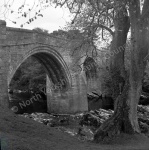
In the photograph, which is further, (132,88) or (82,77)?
(82,77)

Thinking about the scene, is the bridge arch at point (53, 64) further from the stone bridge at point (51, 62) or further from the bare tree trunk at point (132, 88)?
the bare tree trunk at point (132, 88)

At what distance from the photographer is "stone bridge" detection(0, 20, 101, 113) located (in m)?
12.5

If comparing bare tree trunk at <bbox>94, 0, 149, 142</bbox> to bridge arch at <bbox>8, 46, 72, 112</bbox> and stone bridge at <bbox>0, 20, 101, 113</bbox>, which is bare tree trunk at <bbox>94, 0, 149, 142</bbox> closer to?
stone bridge at <bbox>0, 20, 101, 113</bbox>

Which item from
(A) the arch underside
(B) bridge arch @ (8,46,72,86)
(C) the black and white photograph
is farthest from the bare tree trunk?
(A) the arch underside

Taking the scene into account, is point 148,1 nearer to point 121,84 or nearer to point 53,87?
point 121,84

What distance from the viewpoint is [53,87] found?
20.2m

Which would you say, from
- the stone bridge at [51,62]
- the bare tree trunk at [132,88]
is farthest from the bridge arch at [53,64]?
the bare tree trunk at [132,88]

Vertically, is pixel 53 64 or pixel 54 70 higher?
pixel 53 64

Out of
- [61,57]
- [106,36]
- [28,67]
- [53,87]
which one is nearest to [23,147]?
[106,36]

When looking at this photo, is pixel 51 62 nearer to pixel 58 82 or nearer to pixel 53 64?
pixel 53 64

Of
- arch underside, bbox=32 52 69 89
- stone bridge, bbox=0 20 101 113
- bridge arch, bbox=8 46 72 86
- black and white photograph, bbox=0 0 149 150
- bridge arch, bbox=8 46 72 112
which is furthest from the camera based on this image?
bridge arch, bbox=8 46 72 112

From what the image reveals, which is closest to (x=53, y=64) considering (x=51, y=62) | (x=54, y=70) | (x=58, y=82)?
(x=51, y=62)

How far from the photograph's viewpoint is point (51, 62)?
18797mm

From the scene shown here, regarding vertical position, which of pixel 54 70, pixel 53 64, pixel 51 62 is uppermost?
pixel 51 62
